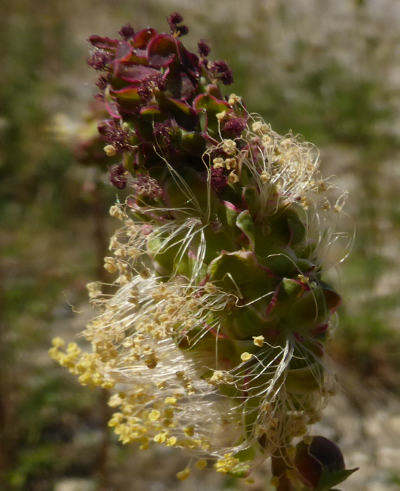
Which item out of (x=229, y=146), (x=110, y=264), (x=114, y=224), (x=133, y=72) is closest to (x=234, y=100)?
(x=229, y=146)

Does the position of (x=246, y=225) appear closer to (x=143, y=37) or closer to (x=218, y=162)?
(x=218, y=162)

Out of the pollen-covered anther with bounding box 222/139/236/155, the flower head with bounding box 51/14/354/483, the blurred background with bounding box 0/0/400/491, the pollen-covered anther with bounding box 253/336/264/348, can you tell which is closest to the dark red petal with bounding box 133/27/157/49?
the flower head with bounding box 51/14/354/483

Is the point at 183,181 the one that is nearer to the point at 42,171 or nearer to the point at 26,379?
the point at 26,379

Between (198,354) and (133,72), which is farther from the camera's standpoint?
(198,354)

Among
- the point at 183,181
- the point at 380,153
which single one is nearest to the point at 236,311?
the point at 183,181

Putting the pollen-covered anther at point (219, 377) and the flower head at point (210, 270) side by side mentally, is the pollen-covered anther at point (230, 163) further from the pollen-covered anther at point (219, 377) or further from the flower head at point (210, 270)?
the pollen-covered anther at point (219, 377)

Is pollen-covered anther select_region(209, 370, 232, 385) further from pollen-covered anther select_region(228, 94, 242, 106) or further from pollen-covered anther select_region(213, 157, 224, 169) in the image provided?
pollen-covered anther select_region(228, 94, 242, 106)
